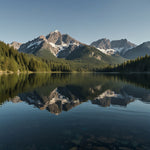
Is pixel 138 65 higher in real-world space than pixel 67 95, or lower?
higher

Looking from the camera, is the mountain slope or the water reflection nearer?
the water reflection

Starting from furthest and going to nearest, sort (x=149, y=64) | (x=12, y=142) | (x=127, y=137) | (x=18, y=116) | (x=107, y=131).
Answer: (x=149, y=64) → (x=18, y=116) → (x=107, y=131) → (x=127, y=137) → (x=12, y=142)

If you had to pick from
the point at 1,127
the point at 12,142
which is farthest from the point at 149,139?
the point at 1,127

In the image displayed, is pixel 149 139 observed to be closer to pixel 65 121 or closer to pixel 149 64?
pixel 65 121

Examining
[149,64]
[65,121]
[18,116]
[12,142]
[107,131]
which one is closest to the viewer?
[12,142]

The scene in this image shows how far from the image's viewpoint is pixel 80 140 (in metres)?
7.98

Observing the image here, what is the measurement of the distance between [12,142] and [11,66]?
409 ft

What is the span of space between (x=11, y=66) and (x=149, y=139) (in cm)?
12868

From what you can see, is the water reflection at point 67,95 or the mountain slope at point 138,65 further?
the mountain slope at point 138,65

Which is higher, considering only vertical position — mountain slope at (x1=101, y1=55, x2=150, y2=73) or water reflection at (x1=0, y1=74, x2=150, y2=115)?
mountain slope at (x1=101, y1=55, x2=150, y2=73)

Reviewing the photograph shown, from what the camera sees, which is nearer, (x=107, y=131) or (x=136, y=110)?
(x=107, y=131)

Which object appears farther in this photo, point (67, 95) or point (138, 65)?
point (138, 65)

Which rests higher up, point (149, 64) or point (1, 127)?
point (149, 64)

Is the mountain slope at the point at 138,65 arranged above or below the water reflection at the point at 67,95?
above
